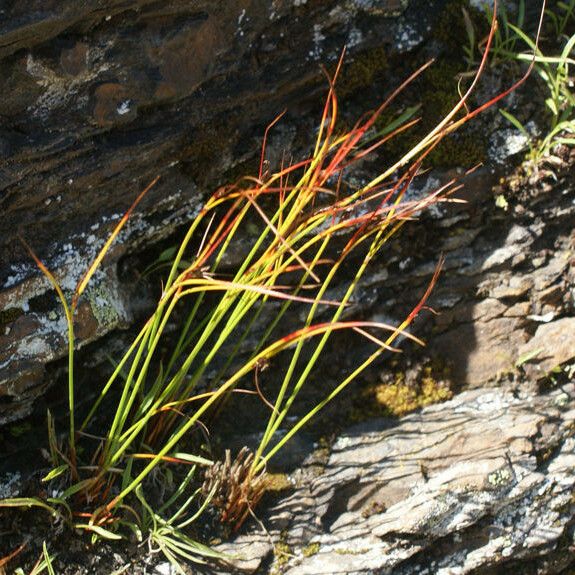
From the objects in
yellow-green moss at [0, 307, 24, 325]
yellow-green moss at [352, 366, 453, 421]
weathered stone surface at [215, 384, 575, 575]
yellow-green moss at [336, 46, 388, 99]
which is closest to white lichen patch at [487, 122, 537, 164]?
yellow-green moss at [336, 46, 388, 99]

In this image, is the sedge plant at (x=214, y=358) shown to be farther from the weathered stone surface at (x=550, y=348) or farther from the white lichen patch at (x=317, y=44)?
the weathered stone surface at (x=550, y=348)

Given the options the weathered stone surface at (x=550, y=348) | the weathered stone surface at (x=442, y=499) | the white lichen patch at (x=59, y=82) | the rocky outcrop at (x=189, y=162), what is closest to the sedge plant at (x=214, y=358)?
the rocky outcrop at (x=189, y=162)

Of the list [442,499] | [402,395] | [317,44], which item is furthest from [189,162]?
[442,499]

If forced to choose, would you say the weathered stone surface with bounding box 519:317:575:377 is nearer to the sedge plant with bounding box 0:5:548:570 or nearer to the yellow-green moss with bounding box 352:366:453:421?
the yellow-green moss with bounding box 352:366:453:421

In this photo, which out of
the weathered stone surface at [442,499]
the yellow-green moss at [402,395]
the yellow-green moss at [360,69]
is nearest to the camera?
the weathered stone surface at [442,499]

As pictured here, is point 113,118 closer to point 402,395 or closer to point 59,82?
point 59,82

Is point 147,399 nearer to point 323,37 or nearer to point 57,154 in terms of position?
A: point 57,154
